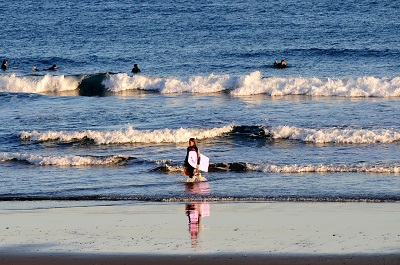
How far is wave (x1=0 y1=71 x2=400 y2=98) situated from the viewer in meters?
30.1

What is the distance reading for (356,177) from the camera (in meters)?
18.2

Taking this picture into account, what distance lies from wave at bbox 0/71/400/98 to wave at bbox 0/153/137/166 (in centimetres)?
1051

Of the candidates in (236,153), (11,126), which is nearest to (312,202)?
(236,153)

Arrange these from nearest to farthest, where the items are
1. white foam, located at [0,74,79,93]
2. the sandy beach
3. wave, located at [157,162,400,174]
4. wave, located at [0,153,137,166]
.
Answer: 1. the sandy beach
2. wave, located at [157,162,400,174]
3. wave, located at [0,153,137,166]
4. white foam, located at [0,74,79,93]

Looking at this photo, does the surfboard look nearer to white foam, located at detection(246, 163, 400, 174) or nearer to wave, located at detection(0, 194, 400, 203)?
white foam, located at detection(246, 163, 400, 174)

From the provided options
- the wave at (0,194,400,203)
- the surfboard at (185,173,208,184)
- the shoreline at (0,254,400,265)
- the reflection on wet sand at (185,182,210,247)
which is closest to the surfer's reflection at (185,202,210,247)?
the reflection on wet sand at (185,182,210,247)

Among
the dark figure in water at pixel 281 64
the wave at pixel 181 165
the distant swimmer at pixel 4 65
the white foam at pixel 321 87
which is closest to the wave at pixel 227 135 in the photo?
the wave at pixel 181 165

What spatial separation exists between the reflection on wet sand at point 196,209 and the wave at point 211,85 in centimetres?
1265

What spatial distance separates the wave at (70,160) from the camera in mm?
21141

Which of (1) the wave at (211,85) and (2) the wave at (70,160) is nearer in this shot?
(2) the wave at (70,160)

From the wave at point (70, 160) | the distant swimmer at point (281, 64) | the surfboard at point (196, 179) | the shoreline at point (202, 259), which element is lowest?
the shoreline at point (202, 259)

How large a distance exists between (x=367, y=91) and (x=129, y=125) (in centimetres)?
903

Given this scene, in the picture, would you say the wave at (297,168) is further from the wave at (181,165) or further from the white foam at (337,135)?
the white foam at (337,135)

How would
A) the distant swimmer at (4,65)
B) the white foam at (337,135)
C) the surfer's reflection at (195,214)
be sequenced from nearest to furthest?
the surfer's reflection at (195,214) < the white foam at (337,135) < the distant swimmer at (4,65)
